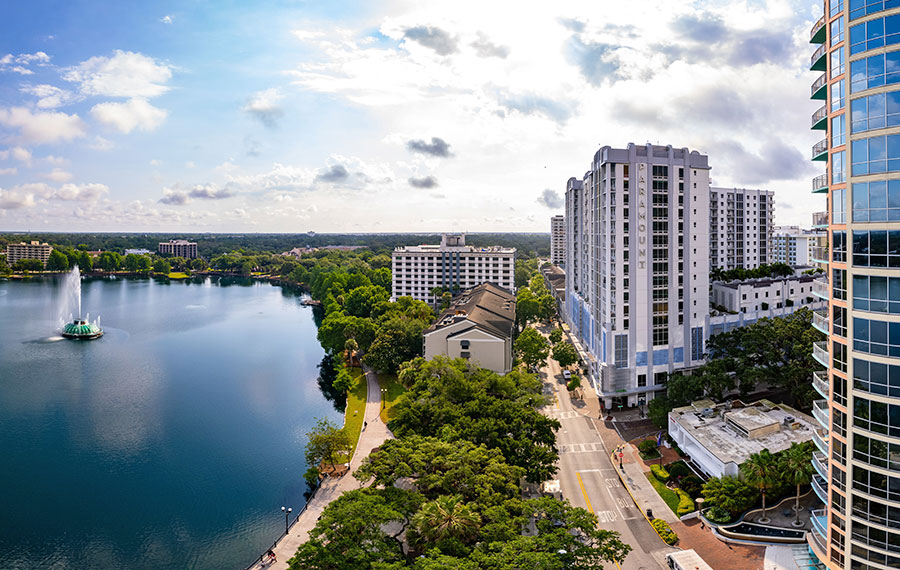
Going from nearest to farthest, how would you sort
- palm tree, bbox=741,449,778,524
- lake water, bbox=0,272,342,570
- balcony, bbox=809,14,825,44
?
1. balcony, bbox=809,14,825,44
2. palm tree, bbox=741,449,778,524
3. lake water, bbox=0,272,342,570

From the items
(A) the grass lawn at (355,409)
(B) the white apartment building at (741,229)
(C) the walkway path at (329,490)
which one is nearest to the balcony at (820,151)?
(C) the walkway path at (329,490)

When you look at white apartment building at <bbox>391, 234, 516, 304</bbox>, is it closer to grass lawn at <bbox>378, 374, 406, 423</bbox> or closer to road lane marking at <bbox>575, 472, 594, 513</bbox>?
grass lawn at <bbox>378, 374, 406, 423</bbox>

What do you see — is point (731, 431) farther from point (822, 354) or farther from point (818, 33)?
point (818, 33)

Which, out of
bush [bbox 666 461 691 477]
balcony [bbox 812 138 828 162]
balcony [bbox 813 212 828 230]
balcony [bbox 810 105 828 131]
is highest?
balcony [bbox 810 105 828 131]

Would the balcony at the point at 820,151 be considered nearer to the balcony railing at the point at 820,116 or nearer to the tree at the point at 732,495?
the balcony railing at the point at 820,116

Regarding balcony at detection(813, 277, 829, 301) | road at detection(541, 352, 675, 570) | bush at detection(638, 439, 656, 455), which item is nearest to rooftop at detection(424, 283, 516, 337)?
road at detection(541, 352, 675, 570)

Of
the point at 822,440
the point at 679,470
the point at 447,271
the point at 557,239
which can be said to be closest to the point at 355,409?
the point at 679,470

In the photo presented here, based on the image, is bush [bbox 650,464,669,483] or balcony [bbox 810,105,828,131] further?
bush [bbox 650,464,669,483]
